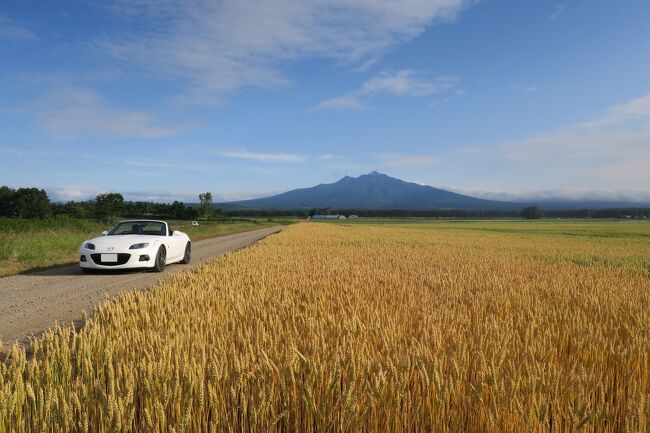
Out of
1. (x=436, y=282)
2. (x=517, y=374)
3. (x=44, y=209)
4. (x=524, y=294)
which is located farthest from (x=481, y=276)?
(x=44, y=209)

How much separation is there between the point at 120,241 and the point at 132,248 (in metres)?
0.46

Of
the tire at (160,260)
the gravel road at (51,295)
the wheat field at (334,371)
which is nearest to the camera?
the wheat field at (334,371)

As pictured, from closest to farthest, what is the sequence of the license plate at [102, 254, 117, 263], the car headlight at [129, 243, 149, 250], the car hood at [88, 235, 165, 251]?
the license plate at [102, 254, 117, 263]
the car hood at [88, 235, 165, 251]
the car headlight at [129, 243, 149, 250]

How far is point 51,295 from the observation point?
9.23 metres

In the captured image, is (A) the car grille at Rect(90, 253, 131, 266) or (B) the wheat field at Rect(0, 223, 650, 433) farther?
(A) the car grille at Rect(90, 253, 131, 266)

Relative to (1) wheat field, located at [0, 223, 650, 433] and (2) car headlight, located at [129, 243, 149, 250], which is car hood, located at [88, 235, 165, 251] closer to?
(2) car headlight, located at [129, 243, 149, 250]

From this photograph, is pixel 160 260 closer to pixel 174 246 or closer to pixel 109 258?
pixel 174 246

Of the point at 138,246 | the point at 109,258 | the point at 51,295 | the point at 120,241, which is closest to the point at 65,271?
the point at 109,258

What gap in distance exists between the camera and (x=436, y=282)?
856 cm

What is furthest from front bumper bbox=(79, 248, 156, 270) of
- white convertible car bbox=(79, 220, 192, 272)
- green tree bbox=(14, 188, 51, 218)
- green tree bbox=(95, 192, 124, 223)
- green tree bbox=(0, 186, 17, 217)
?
green tree bbox=(0, 186, 17, 217)

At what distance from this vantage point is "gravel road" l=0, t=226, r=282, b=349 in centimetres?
663

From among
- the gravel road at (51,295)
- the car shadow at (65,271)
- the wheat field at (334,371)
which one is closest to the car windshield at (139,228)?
the car shadow at (65,271)

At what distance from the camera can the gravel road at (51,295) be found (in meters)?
6.63

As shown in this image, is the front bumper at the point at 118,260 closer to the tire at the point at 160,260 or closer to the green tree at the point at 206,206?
the tire at the point at 160,260
